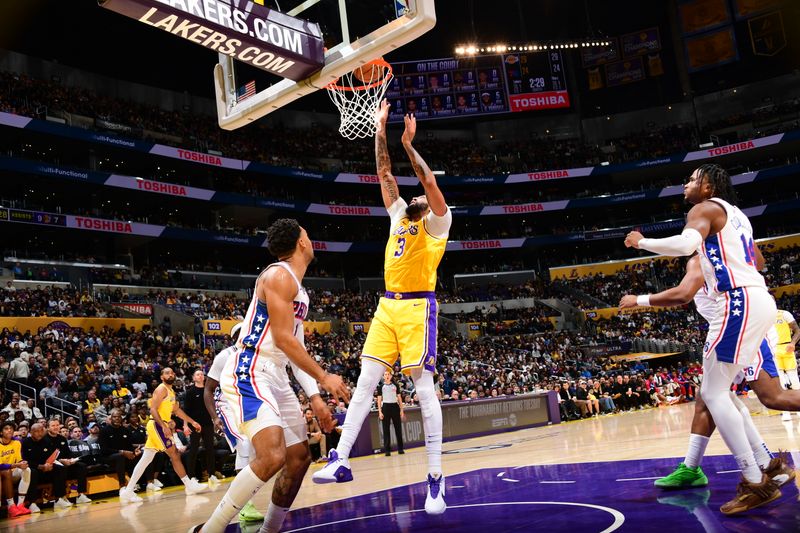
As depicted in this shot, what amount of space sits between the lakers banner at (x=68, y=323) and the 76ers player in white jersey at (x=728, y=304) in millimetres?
20551

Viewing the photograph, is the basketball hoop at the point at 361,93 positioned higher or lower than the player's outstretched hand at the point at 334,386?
higher

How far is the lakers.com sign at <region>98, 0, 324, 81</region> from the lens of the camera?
5879 mm

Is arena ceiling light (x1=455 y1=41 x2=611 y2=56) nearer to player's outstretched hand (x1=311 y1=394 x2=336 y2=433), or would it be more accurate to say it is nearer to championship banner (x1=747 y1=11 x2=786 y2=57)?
championship banner (x1=747 y1=11 x2=786 y2=57)

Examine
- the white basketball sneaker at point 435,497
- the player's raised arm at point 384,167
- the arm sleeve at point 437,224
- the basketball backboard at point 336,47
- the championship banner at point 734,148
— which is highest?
the championship banner at point 734,148

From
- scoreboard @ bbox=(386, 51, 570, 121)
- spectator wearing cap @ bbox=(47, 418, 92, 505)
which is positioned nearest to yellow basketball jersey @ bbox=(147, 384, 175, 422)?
spectator wearing cap @ bbox=(47, 418, 92, 505)

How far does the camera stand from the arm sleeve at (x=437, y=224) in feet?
17.9

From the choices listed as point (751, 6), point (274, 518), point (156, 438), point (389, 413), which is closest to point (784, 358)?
point (389, 413)

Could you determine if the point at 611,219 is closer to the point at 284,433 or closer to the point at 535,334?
the point at 535,334

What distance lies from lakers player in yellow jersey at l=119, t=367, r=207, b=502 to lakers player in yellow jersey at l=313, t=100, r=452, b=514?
4.89 meters

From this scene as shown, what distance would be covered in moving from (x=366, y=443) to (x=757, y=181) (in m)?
36.1

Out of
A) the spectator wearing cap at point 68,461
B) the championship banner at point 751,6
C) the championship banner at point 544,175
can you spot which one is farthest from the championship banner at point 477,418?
the championship banner at point 751,6

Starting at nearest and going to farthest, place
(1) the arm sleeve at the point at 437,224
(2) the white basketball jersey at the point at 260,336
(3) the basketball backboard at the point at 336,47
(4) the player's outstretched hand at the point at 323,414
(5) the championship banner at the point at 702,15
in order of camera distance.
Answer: (4) the player's outstretched hand at the point at 323,414
(2) the white basketball jersey at the point at 260,336
(1) the arm sleeve at the point at 437,224
(3) the basketball backboard at the point at 336,47
(5) the championship banner at the point at 702,15

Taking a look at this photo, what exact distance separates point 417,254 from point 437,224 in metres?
0.29

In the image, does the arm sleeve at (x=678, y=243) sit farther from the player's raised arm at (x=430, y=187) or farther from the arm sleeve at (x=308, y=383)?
the arm sleeve at (x=308, y=383)
